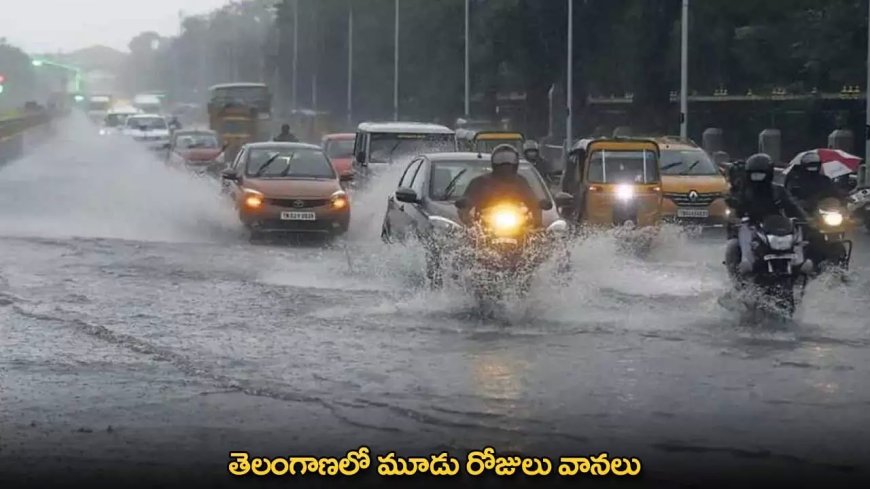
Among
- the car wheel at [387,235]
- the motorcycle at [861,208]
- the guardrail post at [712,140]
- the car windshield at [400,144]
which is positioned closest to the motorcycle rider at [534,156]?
the car windshield at [400,144]

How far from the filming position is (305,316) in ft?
46.9

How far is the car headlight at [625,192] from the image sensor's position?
76.2 feet

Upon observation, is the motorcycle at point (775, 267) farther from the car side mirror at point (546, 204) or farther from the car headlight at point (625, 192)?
the car headlight at point (625, 192)

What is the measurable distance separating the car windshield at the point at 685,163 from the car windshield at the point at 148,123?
146 ft

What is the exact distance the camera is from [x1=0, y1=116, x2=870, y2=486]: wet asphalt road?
28.0ft

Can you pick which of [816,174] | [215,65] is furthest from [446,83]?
[215,65]

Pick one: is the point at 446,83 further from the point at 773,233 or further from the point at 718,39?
the point at 773,233

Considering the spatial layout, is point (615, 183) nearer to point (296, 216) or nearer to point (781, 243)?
point (296, 216)

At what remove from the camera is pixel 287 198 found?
23250 millimetres

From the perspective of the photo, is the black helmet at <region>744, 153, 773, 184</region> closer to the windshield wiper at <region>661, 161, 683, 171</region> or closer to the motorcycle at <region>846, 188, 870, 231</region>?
the windshield wiper at <region>661, 161, 683, 171</region>

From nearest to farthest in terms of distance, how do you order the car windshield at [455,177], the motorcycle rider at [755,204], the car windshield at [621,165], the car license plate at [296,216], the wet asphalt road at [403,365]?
1. the wet asphalt road at [403,365]
2. the motorcycle rider at [755,204]
3. the car windshield at [455,177]
4. the car license plate at [296,216]
5. the car windshield at [621,165]

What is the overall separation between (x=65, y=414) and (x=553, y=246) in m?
6.30

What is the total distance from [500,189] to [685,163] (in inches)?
490

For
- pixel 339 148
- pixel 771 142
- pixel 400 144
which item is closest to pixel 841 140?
pixel 771 142
